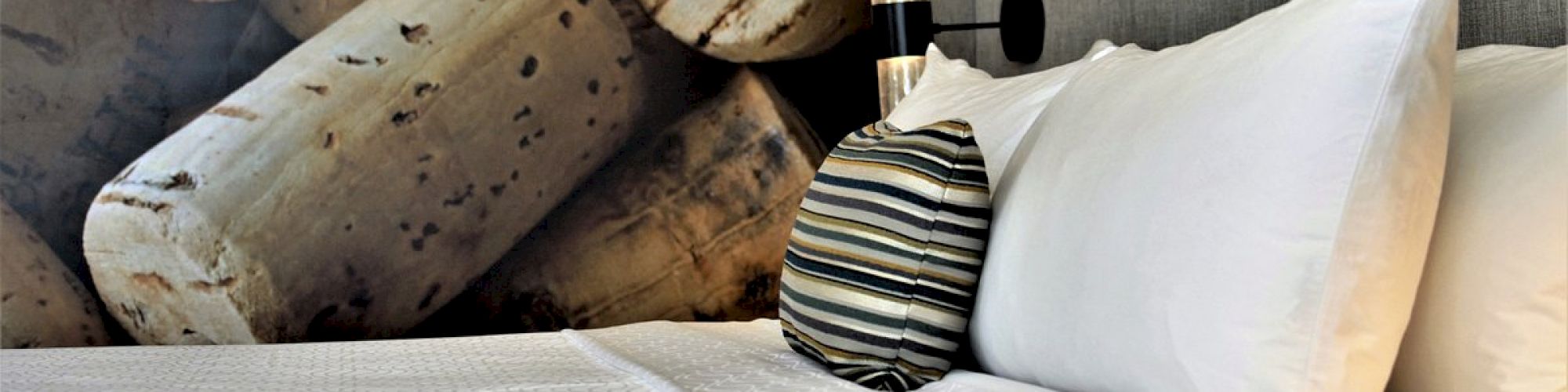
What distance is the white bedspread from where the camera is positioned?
1370 mm

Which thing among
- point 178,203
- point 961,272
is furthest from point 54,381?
point 961,272

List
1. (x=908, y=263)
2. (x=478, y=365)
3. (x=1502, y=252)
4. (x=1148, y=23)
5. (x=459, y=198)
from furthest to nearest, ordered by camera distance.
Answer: (x=459, y=198) → (x=1148, y=23) → (x=478, y=365) → (x=908, y=263) → (x=1502, y=252)

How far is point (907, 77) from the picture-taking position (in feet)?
7.20

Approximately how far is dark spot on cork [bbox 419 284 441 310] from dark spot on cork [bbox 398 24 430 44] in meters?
0.44

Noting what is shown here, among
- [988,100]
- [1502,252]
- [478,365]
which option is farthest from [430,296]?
[1502,252]

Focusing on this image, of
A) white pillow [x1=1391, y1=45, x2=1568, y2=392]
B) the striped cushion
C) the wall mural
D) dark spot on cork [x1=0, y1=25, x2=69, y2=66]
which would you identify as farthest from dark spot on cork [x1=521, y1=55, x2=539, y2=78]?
white pillow [x1=1391, y1=45, x2=1568, y2=392]

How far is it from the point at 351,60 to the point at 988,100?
1285 mm

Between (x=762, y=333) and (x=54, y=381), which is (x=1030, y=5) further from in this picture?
(x=54, y=381)

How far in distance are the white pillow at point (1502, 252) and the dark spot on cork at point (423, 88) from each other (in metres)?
1.85

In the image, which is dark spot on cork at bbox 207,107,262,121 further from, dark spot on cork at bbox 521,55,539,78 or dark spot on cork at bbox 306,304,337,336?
dark spot on cork at bbox 521,55,539,78

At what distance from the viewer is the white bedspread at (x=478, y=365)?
137 centimetres

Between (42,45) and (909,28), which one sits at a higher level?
(42,45)

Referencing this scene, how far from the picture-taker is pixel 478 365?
62.6 inches

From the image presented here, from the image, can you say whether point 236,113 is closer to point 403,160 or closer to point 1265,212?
point 403,160
